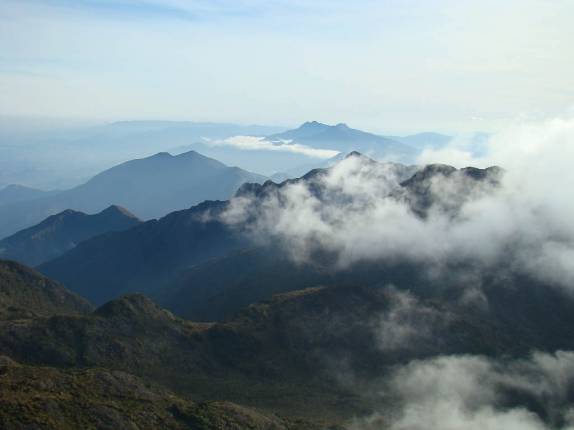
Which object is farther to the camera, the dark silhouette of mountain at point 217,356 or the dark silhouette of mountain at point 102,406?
the dark silhouette of mountain at point 217,356

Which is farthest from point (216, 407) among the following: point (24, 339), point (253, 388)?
point (24, 339)

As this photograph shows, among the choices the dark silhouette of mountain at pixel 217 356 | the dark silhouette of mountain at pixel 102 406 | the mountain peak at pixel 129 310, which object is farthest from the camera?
the mountain peak at pixel 129 310

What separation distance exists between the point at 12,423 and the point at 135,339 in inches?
3062

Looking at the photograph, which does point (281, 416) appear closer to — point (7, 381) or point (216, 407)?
point (216, 407)

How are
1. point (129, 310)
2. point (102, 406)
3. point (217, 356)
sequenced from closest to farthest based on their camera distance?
1. point (102, 406)
2. point (217, 356)
3. point (129, 310)

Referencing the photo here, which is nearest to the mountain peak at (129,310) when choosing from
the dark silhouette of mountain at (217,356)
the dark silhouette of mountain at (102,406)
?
the dark silhouette of mountain at (217,356)

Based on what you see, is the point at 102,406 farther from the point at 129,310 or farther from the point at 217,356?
the point at 129,310

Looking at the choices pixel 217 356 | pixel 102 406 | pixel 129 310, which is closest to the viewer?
pixel 102 406

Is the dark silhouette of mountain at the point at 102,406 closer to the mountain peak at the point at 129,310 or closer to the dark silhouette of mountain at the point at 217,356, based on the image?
the dark silhouette of mountain at the point at 217,356

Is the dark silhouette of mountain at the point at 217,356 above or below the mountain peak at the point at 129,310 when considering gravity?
below

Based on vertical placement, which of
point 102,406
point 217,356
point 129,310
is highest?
point 102,406

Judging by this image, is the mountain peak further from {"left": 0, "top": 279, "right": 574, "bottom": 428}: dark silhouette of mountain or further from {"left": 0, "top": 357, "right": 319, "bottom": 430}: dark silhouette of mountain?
{"left": 0, "top": 357, "right": 319, "bottom": 430}: dark silhouette of mountain

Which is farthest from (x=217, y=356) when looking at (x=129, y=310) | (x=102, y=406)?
(x=102, y=406)

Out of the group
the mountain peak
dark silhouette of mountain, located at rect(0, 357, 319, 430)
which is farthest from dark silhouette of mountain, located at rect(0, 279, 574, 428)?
dark silhouette of mountain, located at rect(0, 357, 319, 430)
